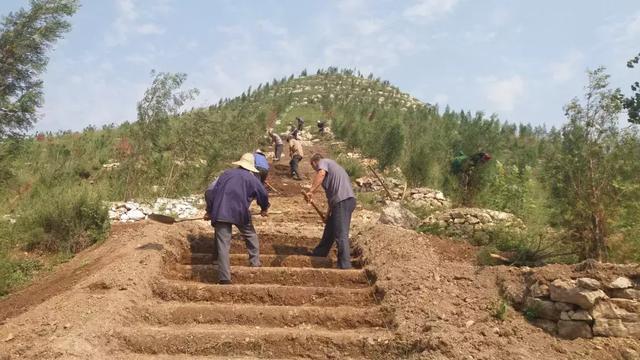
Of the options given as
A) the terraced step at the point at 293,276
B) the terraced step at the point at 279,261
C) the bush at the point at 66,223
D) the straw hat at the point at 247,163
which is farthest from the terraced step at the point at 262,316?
the bush at the point at 66,223

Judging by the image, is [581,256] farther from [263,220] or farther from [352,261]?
[263,220]

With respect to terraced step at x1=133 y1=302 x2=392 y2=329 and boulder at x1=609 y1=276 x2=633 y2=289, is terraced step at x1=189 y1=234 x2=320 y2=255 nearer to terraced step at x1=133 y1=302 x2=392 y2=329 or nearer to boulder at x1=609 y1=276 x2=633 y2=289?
terraced step at x1=133 y1=302 x2=392 y2=329

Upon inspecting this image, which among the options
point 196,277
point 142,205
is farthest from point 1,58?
point 196,277

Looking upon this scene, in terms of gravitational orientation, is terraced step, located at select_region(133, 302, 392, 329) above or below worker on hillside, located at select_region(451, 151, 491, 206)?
below

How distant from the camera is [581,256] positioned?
7.13 metres

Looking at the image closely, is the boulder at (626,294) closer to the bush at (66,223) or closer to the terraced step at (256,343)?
the terraced step at (256,343)

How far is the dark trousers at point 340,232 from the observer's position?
7.33 meters

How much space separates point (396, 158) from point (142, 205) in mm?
12181

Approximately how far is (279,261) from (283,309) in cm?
171

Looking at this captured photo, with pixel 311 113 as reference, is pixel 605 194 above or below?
below

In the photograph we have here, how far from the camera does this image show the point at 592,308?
213 inches

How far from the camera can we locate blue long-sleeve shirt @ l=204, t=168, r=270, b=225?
6.90 metres

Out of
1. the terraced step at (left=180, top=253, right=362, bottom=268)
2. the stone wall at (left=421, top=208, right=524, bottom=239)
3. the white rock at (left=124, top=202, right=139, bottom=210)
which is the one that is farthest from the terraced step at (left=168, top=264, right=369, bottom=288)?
the white rock at (left=124, top=202, right=139, bottom=210)

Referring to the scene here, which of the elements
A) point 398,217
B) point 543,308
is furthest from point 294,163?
point 543,308
